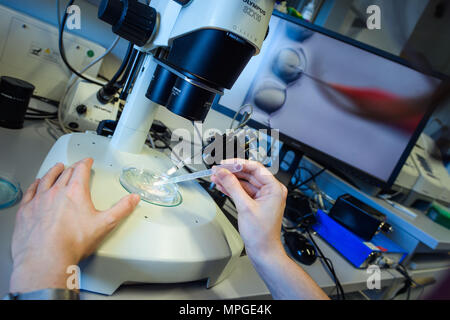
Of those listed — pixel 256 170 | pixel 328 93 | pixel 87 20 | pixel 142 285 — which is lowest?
pixel 142 285

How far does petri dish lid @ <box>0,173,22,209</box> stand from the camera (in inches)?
16.3

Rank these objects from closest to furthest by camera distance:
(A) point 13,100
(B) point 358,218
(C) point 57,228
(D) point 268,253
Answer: (C) point 57,228, (D) point 268,253, (A) point 13,100, (B) point 358,218

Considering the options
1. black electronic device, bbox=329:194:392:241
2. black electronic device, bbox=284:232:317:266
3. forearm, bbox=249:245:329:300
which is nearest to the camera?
forearm, bbox=249:245:329:300

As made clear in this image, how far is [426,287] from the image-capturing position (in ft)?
3.75

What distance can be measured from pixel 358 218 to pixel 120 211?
782 millimetres

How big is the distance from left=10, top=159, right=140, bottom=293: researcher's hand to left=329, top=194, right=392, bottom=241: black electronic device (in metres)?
0.75

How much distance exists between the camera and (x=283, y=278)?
41cm

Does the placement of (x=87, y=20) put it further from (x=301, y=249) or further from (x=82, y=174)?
(x=301, y=249)

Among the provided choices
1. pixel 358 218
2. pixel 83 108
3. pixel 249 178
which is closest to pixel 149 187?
pixel 249 178

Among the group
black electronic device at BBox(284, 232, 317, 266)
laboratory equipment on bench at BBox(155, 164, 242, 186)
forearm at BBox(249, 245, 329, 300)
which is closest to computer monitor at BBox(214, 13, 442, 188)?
black electronic device at BBox(284, 232, 317, 266)

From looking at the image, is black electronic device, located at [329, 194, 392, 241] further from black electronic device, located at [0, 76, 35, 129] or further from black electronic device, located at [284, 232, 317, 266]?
black electronic device, located at [0, 76, 35, 129]
